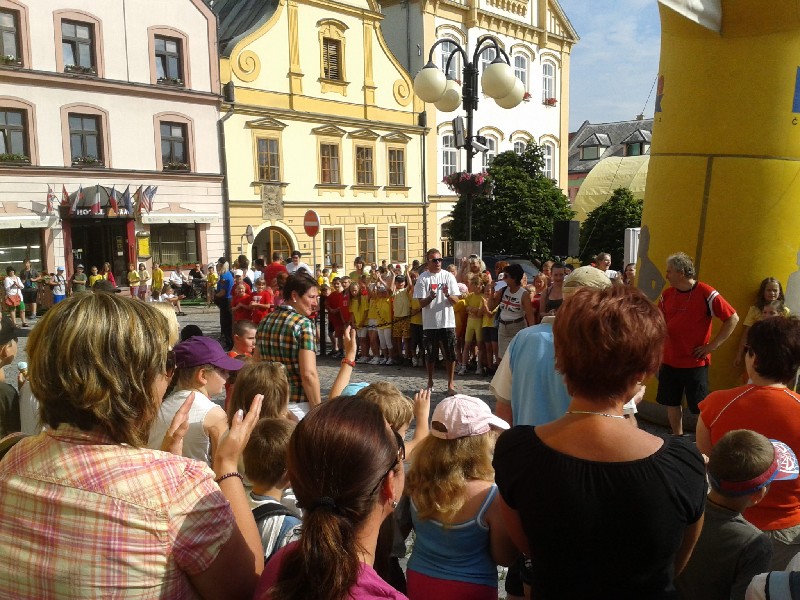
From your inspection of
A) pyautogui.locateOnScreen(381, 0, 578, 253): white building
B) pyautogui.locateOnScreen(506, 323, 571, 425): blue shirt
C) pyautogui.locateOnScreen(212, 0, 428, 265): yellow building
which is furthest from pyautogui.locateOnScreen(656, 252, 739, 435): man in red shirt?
pyautogui.locateOnScreen(381, 0, 578, 253): white building

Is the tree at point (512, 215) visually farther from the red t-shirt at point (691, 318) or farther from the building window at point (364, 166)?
the red t-shirt at point (691, 318)

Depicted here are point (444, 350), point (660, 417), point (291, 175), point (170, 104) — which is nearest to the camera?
point (660, 417)

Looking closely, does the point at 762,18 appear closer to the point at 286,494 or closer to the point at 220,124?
the point at 286,494

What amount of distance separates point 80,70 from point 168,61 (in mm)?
3196

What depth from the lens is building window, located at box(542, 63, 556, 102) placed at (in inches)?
1447

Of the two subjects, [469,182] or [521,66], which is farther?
[521,66]

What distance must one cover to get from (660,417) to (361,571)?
18.9 feet

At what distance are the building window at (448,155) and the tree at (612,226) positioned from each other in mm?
9287

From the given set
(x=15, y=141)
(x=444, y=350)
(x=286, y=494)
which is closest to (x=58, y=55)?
(x=15, y=141)

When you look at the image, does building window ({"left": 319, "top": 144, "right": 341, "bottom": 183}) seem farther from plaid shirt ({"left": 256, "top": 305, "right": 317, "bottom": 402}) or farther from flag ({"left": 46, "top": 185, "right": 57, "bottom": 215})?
plaid shirt ({"left": 256, "top": 305, "right": 317, "bottom": 402})

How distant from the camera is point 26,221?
21.2m

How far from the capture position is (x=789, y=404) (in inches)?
112

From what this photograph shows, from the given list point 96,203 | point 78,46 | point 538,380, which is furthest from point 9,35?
point 538,380

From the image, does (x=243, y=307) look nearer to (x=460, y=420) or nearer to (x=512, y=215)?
(x=460, y=420)
